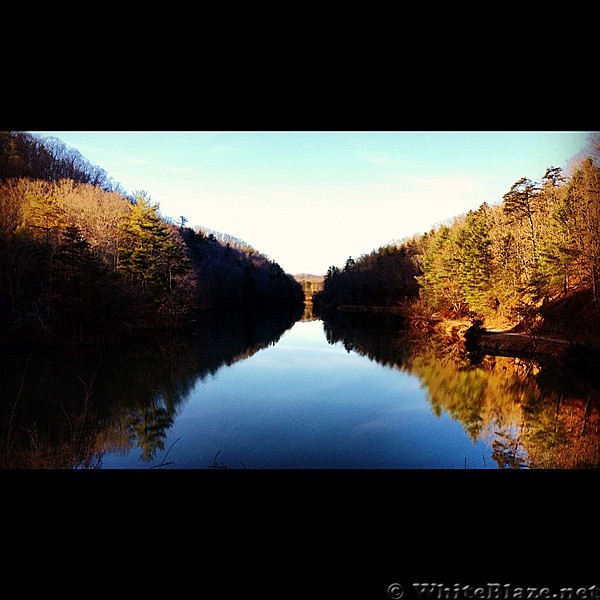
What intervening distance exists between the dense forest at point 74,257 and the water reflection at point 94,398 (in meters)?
1.95

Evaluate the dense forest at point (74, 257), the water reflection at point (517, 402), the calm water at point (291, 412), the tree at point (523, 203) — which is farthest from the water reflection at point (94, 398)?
the tree at point (523, 203)

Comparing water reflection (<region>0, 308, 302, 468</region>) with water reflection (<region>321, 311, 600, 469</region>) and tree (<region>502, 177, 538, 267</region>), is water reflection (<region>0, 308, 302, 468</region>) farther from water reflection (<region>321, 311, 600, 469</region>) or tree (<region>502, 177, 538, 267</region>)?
tree (<region>502, 177, 538, 267</region>)

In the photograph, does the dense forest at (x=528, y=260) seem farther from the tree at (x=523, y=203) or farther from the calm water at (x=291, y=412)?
the calm water at (x=291, y=412)

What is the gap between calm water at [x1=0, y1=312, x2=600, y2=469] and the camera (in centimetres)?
727

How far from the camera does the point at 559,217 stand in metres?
16.9

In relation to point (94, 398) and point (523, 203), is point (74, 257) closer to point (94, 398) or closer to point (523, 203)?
point (94, 398)

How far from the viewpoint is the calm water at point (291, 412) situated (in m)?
7.27

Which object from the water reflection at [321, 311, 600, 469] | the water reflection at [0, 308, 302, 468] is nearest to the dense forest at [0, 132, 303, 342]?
the water reflection at [0, 308, 302, 468]

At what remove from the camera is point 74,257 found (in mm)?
18047

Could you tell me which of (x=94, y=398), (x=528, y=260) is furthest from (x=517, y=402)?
(x=528, y=260)
